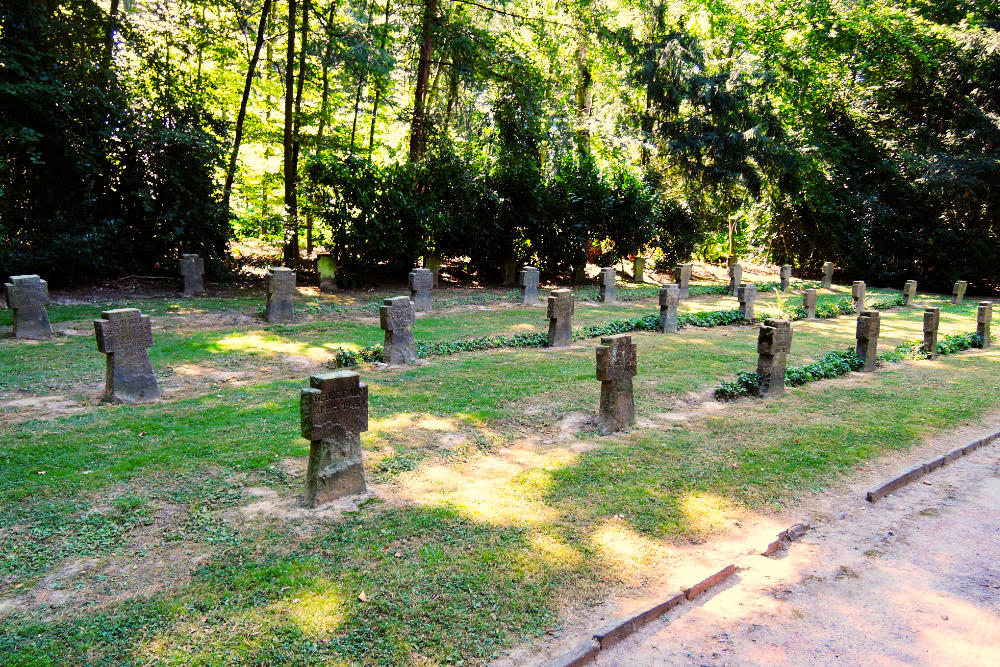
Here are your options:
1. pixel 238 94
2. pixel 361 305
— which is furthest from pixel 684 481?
pixel 238 94

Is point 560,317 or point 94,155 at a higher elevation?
point 94,155

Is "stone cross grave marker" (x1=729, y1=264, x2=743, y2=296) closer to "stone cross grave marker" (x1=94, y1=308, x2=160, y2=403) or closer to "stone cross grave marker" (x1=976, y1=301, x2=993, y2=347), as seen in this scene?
"stone cross grave marker" (x1=976, y1=301, x2=993, y2=347)

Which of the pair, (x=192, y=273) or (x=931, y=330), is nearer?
(x=931, y=330)

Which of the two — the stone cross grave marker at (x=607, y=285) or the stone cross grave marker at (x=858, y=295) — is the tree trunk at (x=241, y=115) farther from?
the stone cross grave marker at (x=858, y=295)

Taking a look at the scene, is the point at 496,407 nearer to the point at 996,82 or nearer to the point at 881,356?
the point at 881,356

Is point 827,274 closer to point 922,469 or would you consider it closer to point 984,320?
point 984,320

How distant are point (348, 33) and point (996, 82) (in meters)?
21.4

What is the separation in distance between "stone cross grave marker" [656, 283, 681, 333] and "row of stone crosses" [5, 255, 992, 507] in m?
0.02

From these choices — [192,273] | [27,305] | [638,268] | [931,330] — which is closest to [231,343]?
[27,305]

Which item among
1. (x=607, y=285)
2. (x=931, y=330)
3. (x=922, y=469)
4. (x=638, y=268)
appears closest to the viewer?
(x=922, y=469)

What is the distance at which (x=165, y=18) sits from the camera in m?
16.7

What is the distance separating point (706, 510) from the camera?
502 cm

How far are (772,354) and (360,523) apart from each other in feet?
20.2

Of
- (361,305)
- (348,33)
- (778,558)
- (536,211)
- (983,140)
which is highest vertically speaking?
(348,33)
